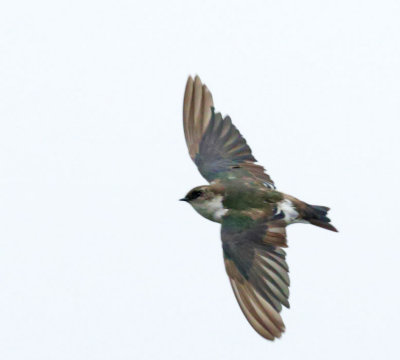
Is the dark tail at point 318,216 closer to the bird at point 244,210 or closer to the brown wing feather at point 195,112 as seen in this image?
the bird at point 244,210

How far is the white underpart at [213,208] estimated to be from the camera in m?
12.3

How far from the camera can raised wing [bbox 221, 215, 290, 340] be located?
1083cm

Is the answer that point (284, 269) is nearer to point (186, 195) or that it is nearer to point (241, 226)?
point (241, 226)

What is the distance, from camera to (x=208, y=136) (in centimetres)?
1369

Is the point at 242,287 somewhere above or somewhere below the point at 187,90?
below

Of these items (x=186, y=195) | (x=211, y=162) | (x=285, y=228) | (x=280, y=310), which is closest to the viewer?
(x=280, y=310)

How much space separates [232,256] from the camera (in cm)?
1148

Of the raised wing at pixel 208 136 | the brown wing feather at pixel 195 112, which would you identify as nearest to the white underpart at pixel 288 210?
the raised wing at pixel 208 136

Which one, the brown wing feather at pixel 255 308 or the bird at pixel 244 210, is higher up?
the bird at pixel 244 210

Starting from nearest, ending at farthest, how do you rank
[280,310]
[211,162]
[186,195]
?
[280,310] < [186,195] < [211,162]

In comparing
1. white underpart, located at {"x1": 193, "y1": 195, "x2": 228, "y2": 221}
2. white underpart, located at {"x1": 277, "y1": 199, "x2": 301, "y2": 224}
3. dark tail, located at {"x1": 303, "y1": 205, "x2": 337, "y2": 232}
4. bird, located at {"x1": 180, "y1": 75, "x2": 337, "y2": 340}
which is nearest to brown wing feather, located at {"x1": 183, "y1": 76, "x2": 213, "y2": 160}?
bird, located at {"x1": 180, "y1": 75, "x2": 337, "y2": 340}

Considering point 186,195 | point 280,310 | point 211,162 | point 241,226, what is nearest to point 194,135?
point 211,162

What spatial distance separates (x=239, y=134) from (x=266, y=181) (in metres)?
0.91

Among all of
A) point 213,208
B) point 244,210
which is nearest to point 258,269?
point 244,210
